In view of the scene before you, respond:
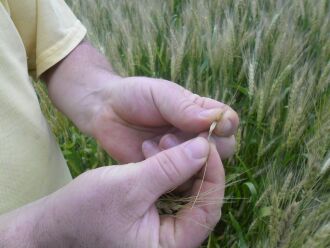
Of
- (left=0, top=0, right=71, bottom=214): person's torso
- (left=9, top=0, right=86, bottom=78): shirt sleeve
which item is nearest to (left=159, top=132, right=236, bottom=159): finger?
(left=0, top=0, right=71, bottom=214): person's torso

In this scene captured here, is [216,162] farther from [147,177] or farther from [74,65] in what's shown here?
[74,65]

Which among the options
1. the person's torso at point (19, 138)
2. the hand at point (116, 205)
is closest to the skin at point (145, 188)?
the hand at point (116, 205)

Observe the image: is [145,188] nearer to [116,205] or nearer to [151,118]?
[116,205]

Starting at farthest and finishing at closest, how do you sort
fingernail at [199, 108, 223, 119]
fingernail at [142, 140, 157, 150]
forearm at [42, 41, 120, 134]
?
forearm at [42, 41, 120, 134] → fingernail at [142, 140, 157, 150] → fingernail at [199, 108, 223, 119]

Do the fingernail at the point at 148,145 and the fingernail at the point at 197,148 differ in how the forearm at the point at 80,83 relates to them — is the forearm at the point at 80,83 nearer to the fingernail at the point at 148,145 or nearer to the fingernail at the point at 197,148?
the fingernail at the point at 148,145

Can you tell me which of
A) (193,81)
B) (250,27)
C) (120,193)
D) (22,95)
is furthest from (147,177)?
(250,27)

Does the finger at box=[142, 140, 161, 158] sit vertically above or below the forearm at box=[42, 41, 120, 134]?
below

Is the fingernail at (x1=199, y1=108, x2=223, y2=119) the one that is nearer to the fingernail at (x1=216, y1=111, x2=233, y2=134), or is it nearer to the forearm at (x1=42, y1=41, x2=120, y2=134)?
the fingernail at (x1=216, y1=111, x2=233, y2=134)
